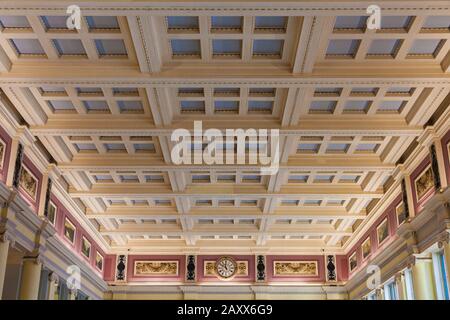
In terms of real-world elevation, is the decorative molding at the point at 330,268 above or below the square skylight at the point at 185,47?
below

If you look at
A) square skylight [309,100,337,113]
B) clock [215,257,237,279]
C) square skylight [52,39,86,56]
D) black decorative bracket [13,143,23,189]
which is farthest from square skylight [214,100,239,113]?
clock [215,257,237,279]

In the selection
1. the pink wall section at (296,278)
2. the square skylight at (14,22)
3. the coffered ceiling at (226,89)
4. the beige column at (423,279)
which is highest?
the square skylight at (14,22)

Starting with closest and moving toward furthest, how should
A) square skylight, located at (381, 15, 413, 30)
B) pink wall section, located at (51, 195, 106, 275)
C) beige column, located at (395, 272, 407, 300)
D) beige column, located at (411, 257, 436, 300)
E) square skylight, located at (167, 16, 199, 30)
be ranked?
1. square skylight, located at (381, 15, 413, 30)
2. square skylight, located at (167, 16, 199, 30)
3. beige column, located at (411, 257, 436, 300)
4. beige column, located at (395, 272, 407, 300)
5. pink wall section, located at (51, 195, 106, 275)

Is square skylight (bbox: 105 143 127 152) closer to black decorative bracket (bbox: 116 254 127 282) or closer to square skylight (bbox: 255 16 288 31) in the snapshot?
square skylight (bbox: 255 16 288 31)

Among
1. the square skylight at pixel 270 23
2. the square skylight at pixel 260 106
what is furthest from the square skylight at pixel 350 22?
the square skylight at pixel 260 106

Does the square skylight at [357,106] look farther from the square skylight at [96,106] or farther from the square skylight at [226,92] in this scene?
the square skylight at [96,106]

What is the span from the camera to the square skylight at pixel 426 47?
419 inches

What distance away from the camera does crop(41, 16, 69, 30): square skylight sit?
980 centimetres

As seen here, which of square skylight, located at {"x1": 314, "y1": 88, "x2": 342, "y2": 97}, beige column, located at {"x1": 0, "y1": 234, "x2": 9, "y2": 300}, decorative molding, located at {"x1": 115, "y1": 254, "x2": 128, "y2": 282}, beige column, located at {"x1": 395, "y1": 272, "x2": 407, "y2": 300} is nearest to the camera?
beige column, located at {"x1": 0, "y1": 234, "x2": 9, "y2": 300}

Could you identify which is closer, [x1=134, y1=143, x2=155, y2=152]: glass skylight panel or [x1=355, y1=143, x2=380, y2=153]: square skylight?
[x1=134, y1=143, x2=155, y2=152]: glass skylight panel

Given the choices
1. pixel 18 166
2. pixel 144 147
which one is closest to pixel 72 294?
pixel 144 147

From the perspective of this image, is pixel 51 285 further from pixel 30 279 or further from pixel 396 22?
pixel 396 22

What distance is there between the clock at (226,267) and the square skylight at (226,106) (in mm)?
13571

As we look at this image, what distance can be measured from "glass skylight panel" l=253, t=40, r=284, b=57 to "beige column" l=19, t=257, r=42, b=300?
353 inches
